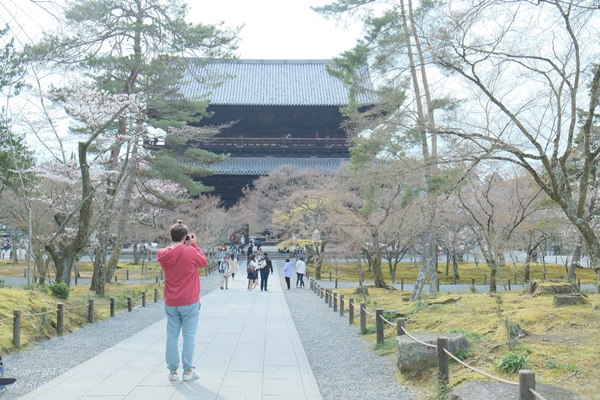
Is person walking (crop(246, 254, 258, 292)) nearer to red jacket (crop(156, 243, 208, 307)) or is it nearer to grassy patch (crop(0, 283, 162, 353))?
grassy patch (crop(0, 283, 162, 353))

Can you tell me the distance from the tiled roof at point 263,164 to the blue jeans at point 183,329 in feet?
92.7

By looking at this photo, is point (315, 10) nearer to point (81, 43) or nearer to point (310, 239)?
point (81, 43)

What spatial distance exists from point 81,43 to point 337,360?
10.4m

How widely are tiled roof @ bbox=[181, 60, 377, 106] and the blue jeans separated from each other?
30370 mm

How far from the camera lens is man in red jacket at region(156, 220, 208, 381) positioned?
5297mm

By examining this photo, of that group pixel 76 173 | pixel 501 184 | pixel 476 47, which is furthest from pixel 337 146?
pixel 476 47

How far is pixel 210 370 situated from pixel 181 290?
4.61ft

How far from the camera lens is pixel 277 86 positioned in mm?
38562

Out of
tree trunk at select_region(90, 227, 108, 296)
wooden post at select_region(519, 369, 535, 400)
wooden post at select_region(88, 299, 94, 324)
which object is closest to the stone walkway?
wooden post at select_region(88, 299, 94, 324)

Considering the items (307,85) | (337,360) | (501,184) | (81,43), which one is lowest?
(337,360)

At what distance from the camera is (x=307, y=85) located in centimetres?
3875

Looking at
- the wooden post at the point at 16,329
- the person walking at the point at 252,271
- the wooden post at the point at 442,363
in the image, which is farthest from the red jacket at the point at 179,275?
the person walking at the point at 252,271

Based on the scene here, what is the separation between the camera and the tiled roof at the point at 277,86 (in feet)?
119

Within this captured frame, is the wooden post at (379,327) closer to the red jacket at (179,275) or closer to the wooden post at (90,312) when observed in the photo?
the red jacket at (179,275)
